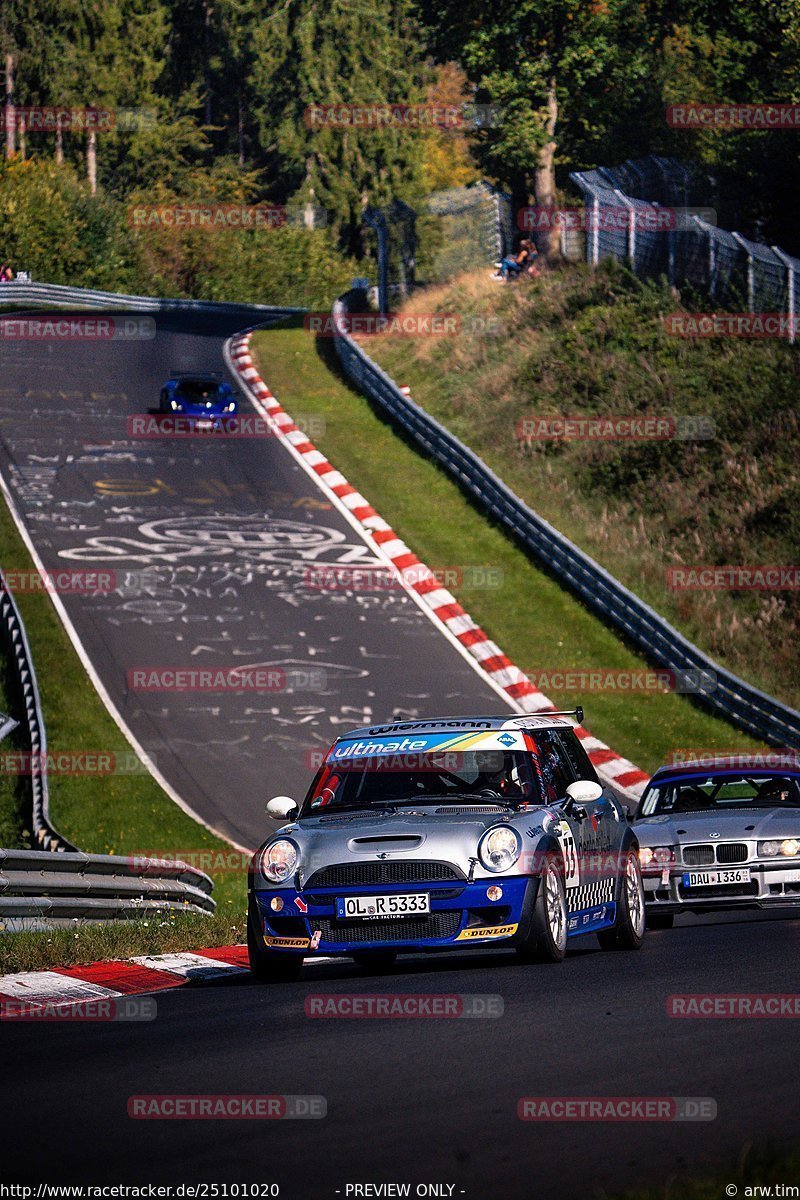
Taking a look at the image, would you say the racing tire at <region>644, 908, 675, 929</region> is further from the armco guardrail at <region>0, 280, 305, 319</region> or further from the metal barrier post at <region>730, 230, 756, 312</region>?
the armco guardrail at <region>0, 280, 305, 319</region>

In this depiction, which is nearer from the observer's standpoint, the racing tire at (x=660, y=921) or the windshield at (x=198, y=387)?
the racing tire at (x=660, y=921)

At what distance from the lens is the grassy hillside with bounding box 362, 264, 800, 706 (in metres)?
28.5

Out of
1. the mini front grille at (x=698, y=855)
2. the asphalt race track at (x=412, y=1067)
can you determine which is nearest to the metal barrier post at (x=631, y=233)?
the asphalt race track at (x=412, y=1067)

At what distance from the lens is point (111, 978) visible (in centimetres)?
1045

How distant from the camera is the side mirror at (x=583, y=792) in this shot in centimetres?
1075

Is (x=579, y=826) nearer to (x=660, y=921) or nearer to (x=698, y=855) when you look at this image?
(x=698, y=855)

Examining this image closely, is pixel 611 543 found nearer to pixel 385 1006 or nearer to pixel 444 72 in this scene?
pixel 385 1006

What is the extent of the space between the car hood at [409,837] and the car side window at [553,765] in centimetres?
67

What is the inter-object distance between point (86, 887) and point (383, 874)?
3305 mm

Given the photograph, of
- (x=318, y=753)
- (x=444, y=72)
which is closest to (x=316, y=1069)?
(x=318, y=753)

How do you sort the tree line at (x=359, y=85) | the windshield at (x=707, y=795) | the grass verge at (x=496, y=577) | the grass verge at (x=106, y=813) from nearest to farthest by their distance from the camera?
1. the grass verge at (x=106, y=813)
2. the windshield at (x=707, y=795)
3. the grass verge at (x=496, y=577)
4. the tree line at (x=359, y=85)

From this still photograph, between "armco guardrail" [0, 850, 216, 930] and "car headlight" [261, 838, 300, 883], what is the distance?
1967mm

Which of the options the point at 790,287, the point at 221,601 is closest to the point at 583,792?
the point at 221,601

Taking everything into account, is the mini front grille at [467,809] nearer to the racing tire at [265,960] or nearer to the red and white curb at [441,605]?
the racing tire at [265,960]
